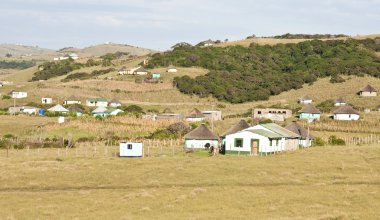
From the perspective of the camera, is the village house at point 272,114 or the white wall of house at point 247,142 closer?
the white wall of house at point 247,142

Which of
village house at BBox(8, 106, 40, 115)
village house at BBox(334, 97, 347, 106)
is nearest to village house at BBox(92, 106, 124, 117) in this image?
village house at BBox(8, 106, 40, 115)

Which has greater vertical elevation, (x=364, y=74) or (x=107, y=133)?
(x=364, y=74)

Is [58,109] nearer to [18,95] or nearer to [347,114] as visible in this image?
[18,95]

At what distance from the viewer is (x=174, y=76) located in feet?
456

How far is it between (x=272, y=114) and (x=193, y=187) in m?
59.0

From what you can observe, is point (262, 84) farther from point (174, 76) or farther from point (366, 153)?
point (366, 153)

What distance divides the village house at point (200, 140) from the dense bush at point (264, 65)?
62.8 meters

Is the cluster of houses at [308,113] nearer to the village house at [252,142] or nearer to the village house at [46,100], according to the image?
the village house at [252,142]

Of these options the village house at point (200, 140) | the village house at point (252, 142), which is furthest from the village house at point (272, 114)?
the village house at point (252, 142)

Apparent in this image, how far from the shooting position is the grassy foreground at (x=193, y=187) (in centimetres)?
2858

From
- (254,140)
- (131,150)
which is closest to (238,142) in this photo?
(254,140)

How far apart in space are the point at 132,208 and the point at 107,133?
4333cm

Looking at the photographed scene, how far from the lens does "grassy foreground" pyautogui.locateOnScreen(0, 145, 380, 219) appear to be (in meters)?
28.6

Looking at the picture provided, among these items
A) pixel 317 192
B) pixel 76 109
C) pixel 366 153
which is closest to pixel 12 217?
pixel 317 192
